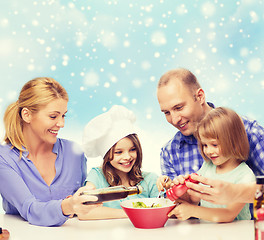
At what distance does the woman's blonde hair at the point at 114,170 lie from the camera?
5.36 feet

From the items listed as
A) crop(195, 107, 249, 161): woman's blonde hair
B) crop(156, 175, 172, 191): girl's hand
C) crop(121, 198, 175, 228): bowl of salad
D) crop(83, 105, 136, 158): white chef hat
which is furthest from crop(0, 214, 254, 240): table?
crop(83, 105, 136, 158): white chef hat

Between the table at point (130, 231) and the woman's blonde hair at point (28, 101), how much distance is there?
1.34 ft

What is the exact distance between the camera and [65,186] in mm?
1680

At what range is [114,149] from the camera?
63.6 inches

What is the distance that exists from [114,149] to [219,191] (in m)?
0.61

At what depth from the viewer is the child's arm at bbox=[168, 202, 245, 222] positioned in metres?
1.27

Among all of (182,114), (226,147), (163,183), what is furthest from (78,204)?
(182,114)

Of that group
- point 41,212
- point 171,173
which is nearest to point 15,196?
point 41,212

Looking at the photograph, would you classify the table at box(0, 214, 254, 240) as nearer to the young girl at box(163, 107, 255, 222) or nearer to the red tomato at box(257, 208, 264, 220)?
the young girl at box(163, 107, 255, 222)

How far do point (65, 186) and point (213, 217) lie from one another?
714 millimetres

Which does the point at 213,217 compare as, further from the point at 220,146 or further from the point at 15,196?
the point at 15,196

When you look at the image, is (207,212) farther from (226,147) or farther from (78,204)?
(78,204)

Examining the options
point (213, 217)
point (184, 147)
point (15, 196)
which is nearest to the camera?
point (213, 217)

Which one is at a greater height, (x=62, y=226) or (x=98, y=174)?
(x=98, y=174)
